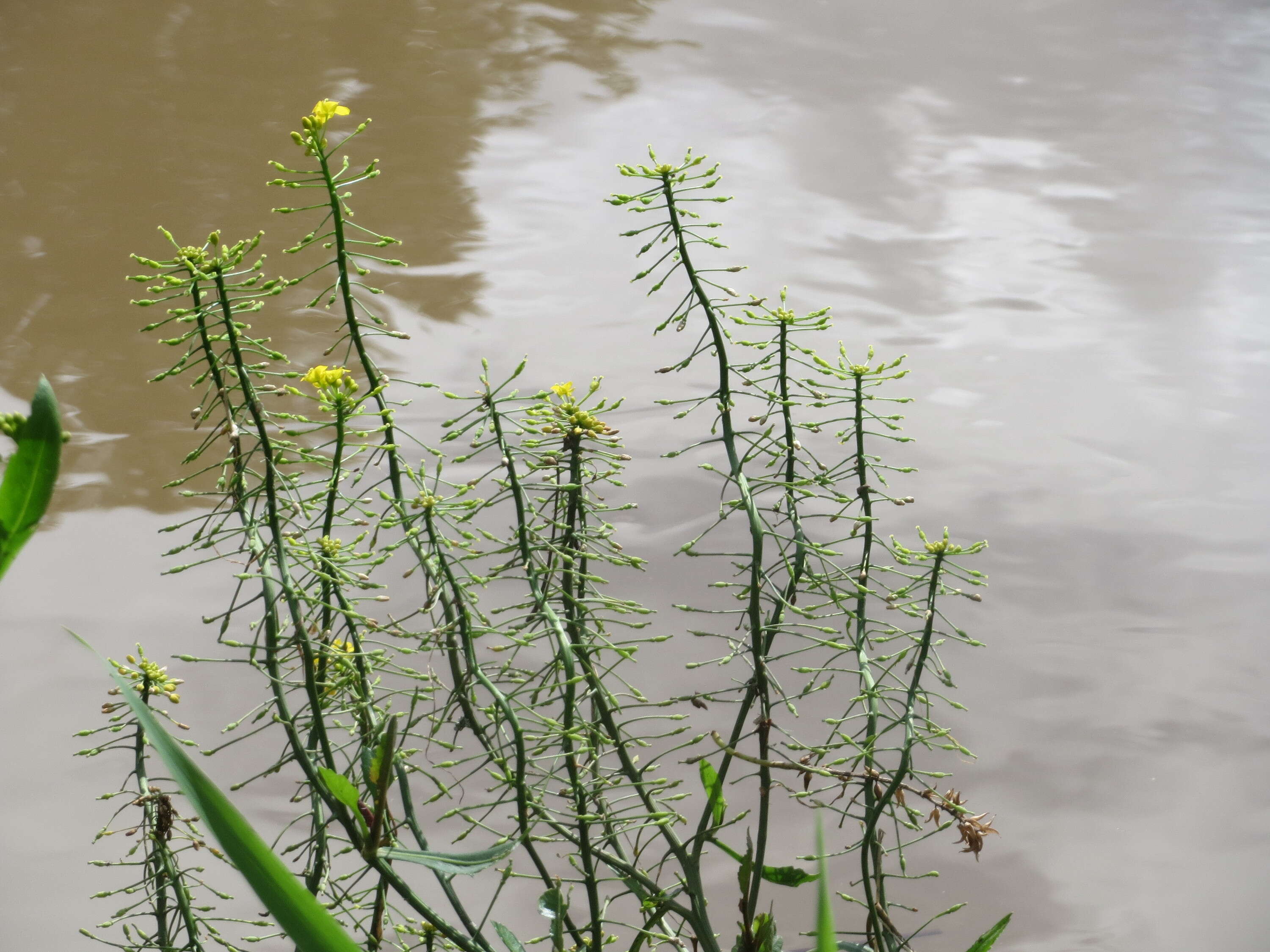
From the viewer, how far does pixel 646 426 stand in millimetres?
956

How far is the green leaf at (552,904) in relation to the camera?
30 centimetres

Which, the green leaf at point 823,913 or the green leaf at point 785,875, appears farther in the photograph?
the green leaf at point 785,875

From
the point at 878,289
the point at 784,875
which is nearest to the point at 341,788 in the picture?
the point at 784,875

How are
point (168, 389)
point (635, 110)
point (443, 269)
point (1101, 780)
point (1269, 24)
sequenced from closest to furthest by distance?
point (1101, 780), point (168, 389), point (443, 269), point (635, 110), point (1269, 24)

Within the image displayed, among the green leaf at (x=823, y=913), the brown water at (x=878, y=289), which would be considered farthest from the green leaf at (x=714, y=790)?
the brown water at (x=878, y=289)

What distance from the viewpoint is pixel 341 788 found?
0.25m

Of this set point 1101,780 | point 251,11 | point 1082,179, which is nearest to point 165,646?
point 1101,780

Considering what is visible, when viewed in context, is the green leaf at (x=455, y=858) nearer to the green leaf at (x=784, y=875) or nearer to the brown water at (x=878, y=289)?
the green leaf at (x=784, y=875)

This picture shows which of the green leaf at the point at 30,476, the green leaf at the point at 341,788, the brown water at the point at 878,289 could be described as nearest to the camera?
the green leaf at the point at 30,476

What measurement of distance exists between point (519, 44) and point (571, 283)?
0.43 m

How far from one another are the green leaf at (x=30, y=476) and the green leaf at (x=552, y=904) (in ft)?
0.63

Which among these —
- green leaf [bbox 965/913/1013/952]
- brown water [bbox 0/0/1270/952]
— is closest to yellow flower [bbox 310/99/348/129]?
green leaf [bbox 965/913/1013/952]

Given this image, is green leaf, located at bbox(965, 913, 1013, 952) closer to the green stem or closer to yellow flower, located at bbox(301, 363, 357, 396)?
the green stem

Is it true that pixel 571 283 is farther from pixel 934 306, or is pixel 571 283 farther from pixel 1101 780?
pixel 1101 780
